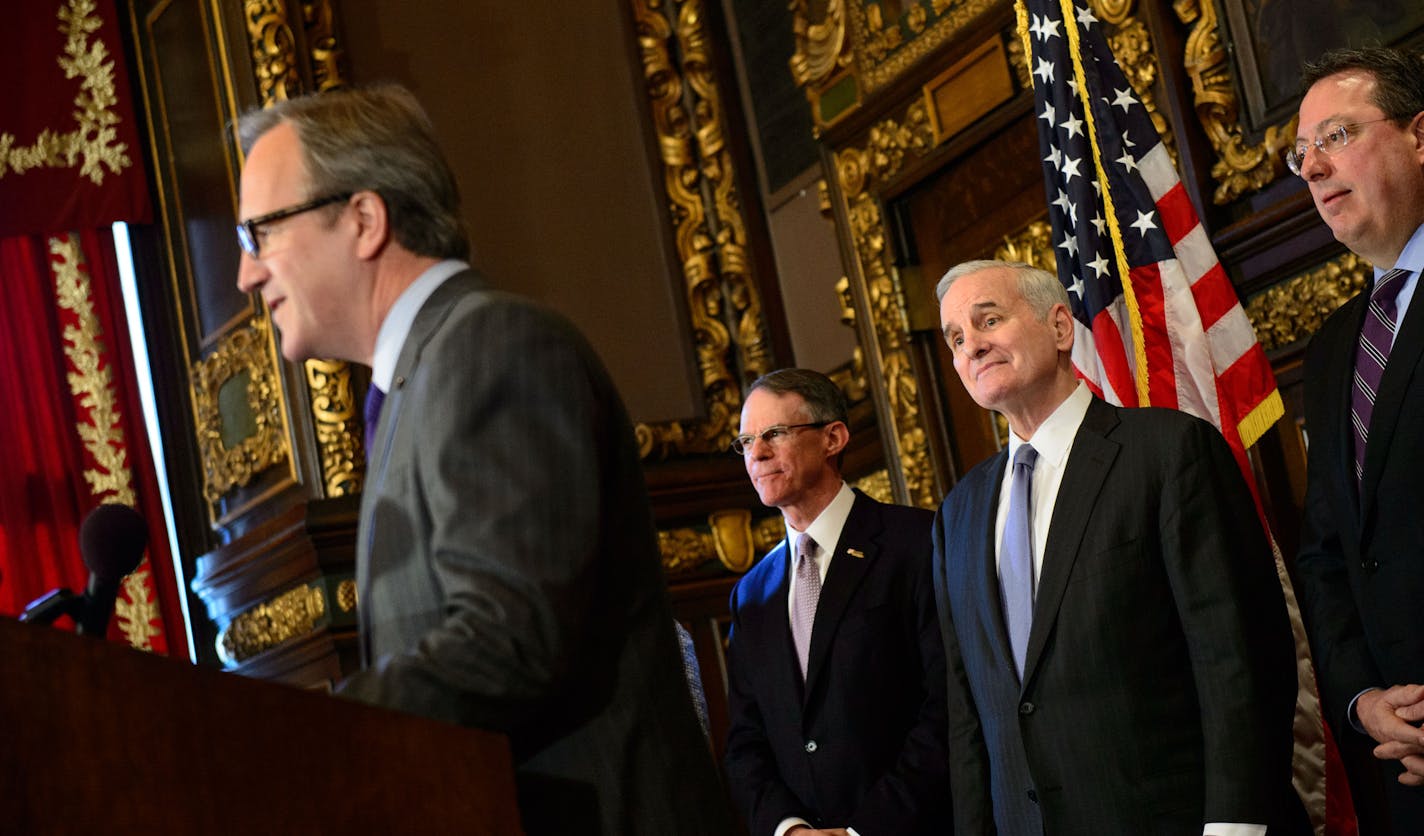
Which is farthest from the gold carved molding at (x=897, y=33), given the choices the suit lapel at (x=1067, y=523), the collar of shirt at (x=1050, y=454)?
the suit lapel at (x=1067, y=523)

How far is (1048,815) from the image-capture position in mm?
2572

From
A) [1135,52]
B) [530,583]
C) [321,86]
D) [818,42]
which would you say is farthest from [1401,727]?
[321,86]

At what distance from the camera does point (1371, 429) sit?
8.89 ft

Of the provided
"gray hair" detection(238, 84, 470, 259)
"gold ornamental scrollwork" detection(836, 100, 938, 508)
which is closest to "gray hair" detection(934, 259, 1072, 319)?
"gray hair" detection(238, 84, 470, 259)

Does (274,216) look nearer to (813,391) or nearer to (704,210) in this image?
(813,391)

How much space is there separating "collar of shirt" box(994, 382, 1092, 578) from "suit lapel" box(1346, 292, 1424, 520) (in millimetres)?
473

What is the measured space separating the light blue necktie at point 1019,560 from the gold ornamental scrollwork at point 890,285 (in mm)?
2373

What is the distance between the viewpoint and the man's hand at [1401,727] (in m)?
2.57

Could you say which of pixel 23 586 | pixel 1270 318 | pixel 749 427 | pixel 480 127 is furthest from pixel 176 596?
pixel 1270 318

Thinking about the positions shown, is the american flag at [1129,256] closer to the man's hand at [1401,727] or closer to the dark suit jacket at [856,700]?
the dark suit jacket at [856,700]

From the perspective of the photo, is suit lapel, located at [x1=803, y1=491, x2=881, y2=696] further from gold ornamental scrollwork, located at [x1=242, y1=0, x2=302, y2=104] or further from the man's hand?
gold ornamental scrollwork, located at [x1=242, y1=0, x2=302, y2=104]

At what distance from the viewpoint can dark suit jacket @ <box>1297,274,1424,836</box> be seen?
8.64 feet

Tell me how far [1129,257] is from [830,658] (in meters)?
1.18

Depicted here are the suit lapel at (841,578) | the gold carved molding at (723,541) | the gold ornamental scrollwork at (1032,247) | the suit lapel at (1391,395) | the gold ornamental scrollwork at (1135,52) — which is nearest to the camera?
the suit lapel at (1391,395)
